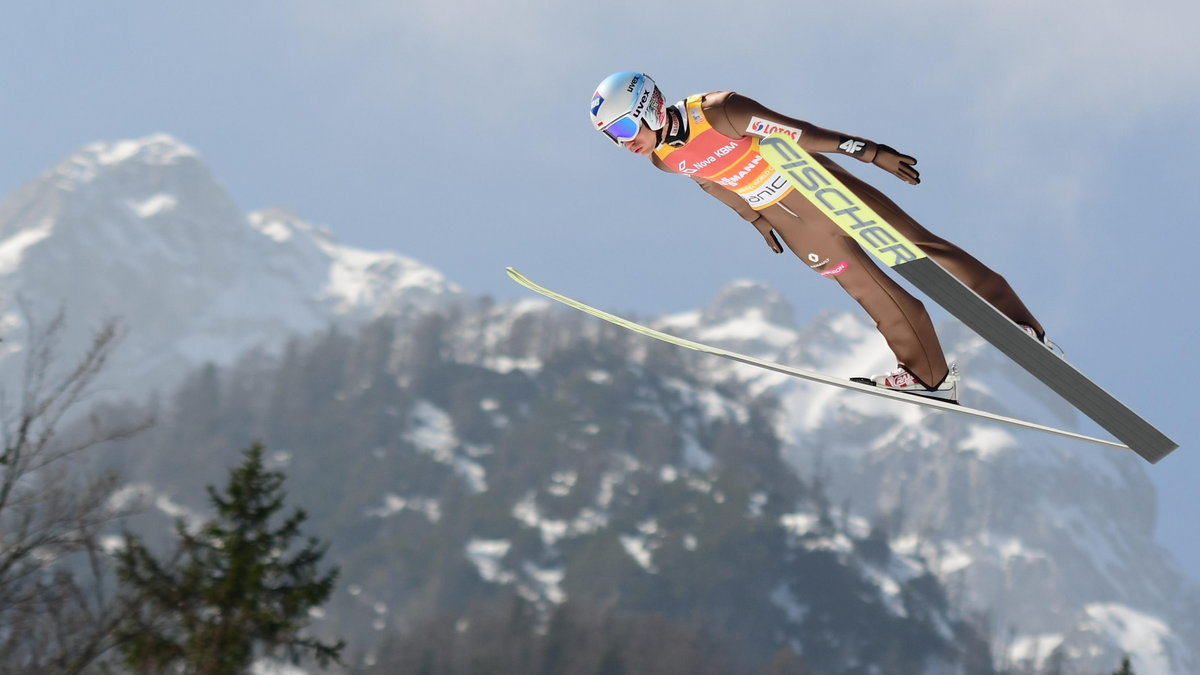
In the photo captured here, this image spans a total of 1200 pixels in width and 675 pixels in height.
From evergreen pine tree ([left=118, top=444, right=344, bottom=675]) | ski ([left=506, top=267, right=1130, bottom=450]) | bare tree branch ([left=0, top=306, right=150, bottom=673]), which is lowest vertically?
ski ([left=506, top=267, right=1130, bottom=450])

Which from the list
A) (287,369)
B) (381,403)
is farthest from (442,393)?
(287,369)

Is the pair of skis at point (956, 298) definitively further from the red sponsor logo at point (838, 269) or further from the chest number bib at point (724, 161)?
the red sponsor logo at point (838, 269)

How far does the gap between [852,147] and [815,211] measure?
0.81 meters

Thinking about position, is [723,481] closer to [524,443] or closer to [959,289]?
[524,443]

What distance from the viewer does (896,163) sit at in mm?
6723

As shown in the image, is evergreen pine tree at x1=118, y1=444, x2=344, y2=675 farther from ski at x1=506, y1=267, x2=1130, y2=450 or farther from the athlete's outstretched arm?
the athlete's outstretched arm

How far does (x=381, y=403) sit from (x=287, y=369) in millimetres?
16437

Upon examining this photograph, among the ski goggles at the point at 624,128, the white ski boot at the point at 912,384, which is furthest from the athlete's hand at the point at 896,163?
the white ski boot at the point at 912,384

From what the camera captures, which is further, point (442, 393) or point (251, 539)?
point (442, 393)

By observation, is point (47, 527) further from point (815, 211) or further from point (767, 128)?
point (767, 128)

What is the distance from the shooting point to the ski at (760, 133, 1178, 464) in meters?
6.91

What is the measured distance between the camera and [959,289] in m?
6.89

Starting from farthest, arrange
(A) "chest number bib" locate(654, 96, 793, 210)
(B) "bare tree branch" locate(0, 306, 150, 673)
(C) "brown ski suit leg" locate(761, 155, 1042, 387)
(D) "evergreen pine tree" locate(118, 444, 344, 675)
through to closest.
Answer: (D) "evergreen pine tree" locate(118, 444, 344, 675)
(B) "bare tree branch" locate(0, 306, 150, 673)
(C) "brown ski suit leg" locate(761, 155, 1042, 387)
(A) "chest number bib" locate(654, 96, 793, 210)

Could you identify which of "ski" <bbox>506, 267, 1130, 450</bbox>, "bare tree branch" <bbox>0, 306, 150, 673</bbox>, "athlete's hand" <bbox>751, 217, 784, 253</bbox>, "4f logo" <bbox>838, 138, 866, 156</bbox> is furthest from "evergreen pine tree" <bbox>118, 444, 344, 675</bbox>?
"4f logo" <bbox>838, 138, 866, 156</bbox>
